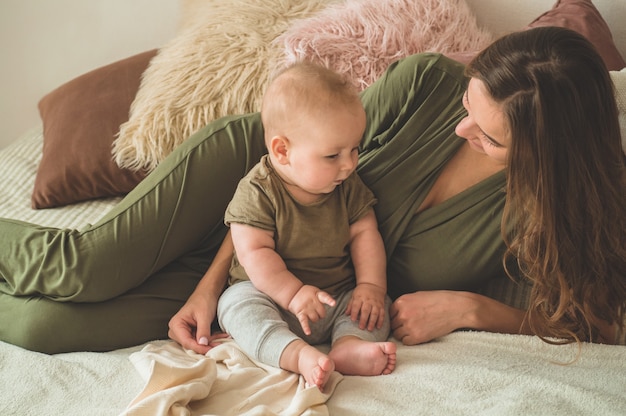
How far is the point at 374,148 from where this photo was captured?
1.64m

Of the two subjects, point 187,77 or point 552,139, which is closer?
point 552,139

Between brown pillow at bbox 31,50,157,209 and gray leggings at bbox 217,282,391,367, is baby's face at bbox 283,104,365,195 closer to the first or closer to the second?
gray leggings at bbox 217,282,391,367

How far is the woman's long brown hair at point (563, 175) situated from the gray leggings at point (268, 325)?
0.34 meters

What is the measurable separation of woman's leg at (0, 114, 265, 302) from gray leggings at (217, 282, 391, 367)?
0.64 ft

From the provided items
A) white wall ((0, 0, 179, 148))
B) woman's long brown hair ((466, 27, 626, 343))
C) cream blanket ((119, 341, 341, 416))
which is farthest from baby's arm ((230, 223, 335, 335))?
white wall ((0, 0, 179, 148))

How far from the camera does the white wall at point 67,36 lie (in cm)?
260

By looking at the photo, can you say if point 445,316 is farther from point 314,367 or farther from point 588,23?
point 588,23

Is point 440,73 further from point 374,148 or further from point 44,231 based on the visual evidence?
point 44,231

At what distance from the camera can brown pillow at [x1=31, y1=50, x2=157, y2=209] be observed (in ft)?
6.61

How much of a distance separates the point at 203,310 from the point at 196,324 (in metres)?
0.03

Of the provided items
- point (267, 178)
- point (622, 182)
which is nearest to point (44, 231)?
point (267, 178)

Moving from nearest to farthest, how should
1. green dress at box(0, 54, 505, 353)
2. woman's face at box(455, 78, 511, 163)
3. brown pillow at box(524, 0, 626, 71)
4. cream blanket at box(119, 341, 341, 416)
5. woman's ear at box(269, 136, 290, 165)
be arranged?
cream blanket at box(119, 341, 341, 416)
woman's face at box(455, 78, 511, 163)
woman's ear at box(269, 136, 290, 165)
green dress at box(0, 54, 505, 353)
brown pillow at box(524, 0, 626, 71)

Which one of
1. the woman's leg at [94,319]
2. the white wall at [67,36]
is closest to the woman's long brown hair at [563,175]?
the woman's leg at [94,319]

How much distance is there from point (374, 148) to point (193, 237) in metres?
0.46
